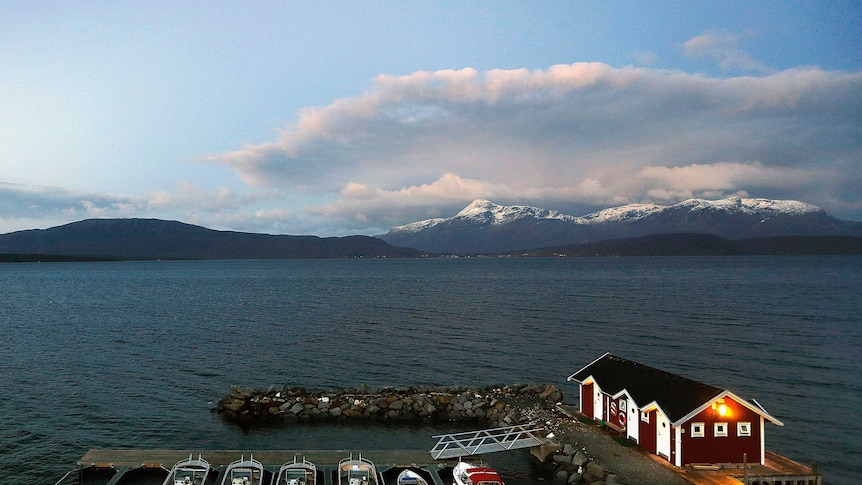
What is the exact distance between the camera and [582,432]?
28.6m

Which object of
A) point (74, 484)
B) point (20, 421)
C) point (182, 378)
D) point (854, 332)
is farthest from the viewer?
point (854, 332)

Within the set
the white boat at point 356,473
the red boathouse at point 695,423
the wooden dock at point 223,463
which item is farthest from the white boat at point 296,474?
the red boathouse at point 695,423

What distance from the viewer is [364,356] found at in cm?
5338

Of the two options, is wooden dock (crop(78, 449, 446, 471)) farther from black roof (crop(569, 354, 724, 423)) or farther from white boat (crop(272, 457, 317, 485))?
black roof (crop(569, 354, 724, 423))

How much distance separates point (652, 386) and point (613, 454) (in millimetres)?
3731

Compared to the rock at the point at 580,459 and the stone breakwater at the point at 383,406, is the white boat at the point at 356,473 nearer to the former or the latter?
the rock at the point at 580,459

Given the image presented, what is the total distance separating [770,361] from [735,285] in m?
95.4

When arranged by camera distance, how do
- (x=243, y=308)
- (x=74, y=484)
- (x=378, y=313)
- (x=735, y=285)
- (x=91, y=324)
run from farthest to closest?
(x=735, y=285) → (x=243, y=308) → (x=378, y=313) → (x=91, y=324) → (x=74, y=484)

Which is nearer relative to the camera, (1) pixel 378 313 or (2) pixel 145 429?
(2) pixel 145 429

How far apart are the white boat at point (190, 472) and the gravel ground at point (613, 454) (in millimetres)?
16411

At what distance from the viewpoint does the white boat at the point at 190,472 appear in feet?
74.4

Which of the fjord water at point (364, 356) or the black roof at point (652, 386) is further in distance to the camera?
the fjord water at point (364, 356)

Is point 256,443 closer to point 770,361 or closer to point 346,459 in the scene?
point 346,459

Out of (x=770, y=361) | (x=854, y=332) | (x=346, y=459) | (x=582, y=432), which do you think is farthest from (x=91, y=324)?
(x=854, y=332)
